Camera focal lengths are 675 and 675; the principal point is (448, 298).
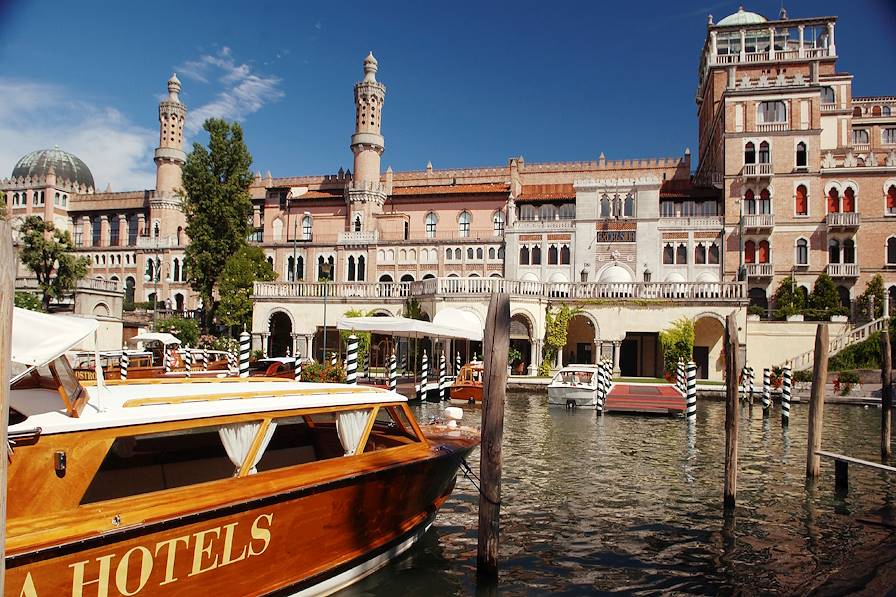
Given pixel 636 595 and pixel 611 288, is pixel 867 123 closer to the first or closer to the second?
pixel 611 288

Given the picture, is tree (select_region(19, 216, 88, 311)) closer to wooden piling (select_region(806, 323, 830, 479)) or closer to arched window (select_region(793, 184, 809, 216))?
wooden piling (select_region(806, 323, 830, 479))

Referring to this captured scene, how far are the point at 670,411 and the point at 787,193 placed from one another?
2599 cm

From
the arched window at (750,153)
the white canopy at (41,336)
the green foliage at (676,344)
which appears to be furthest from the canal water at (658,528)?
the arched window at (750,153)

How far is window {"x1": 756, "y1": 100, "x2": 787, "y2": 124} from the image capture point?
43.6 meters

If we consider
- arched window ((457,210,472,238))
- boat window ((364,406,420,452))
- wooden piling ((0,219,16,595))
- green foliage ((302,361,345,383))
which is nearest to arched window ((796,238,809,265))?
arched window ((457,210,472,238))

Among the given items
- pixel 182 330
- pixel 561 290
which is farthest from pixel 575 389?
pixel 182 330

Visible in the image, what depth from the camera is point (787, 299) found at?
1607 inches

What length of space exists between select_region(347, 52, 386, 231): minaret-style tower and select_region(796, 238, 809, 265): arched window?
30638 millimetres

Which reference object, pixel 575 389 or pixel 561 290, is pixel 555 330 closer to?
pixel 561 290

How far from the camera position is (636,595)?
8.20m

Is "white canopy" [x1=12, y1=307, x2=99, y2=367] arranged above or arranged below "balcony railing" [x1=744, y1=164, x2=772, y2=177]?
below

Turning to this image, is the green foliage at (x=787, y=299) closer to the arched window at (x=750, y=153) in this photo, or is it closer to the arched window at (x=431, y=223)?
the arched window at (x=750, y=153)

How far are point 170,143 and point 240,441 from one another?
212ft

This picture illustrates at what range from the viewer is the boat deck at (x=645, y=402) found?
929 inches
